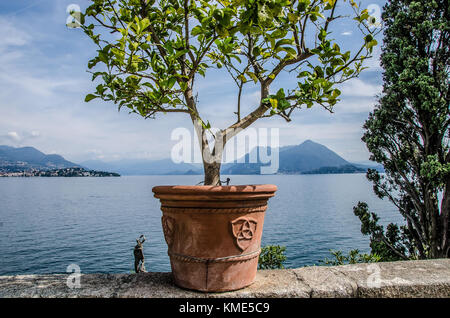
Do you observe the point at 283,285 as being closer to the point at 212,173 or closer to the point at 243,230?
the point at 243,230

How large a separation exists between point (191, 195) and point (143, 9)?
4.03 ft

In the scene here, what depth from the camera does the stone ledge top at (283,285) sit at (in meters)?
1.79

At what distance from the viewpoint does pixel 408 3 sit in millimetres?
6832

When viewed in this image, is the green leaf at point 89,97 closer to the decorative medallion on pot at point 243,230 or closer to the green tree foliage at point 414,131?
the decorative medallion on pot at point 243,230

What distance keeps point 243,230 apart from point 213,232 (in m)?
0.17

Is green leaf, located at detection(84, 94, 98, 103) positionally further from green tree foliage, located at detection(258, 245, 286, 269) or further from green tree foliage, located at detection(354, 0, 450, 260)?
green tree foliage, located at detection(354, 0, 450, 260)

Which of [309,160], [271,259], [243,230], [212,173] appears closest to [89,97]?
[212,173]

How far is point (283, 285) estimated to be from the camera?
190 centimetres

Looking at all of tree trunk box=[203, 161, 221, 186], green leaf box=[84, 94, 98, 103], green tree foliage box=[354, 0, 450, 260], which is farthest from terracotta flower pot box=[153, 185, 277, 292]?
green tree foliage box=[354, 0, 450, 260]

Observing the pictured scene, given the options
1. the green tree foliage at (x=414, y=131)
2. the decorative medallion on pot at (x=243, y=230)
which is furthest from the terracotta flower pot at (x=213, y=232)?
the green tree foliage at (x=414, y=131)

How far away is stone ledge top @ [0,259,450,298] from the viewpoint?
179 cm

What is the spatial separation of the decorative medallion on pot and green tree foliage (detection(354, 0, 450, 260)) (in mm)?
5321

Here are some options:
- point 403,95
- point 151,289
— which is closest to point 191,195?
point 151,289
